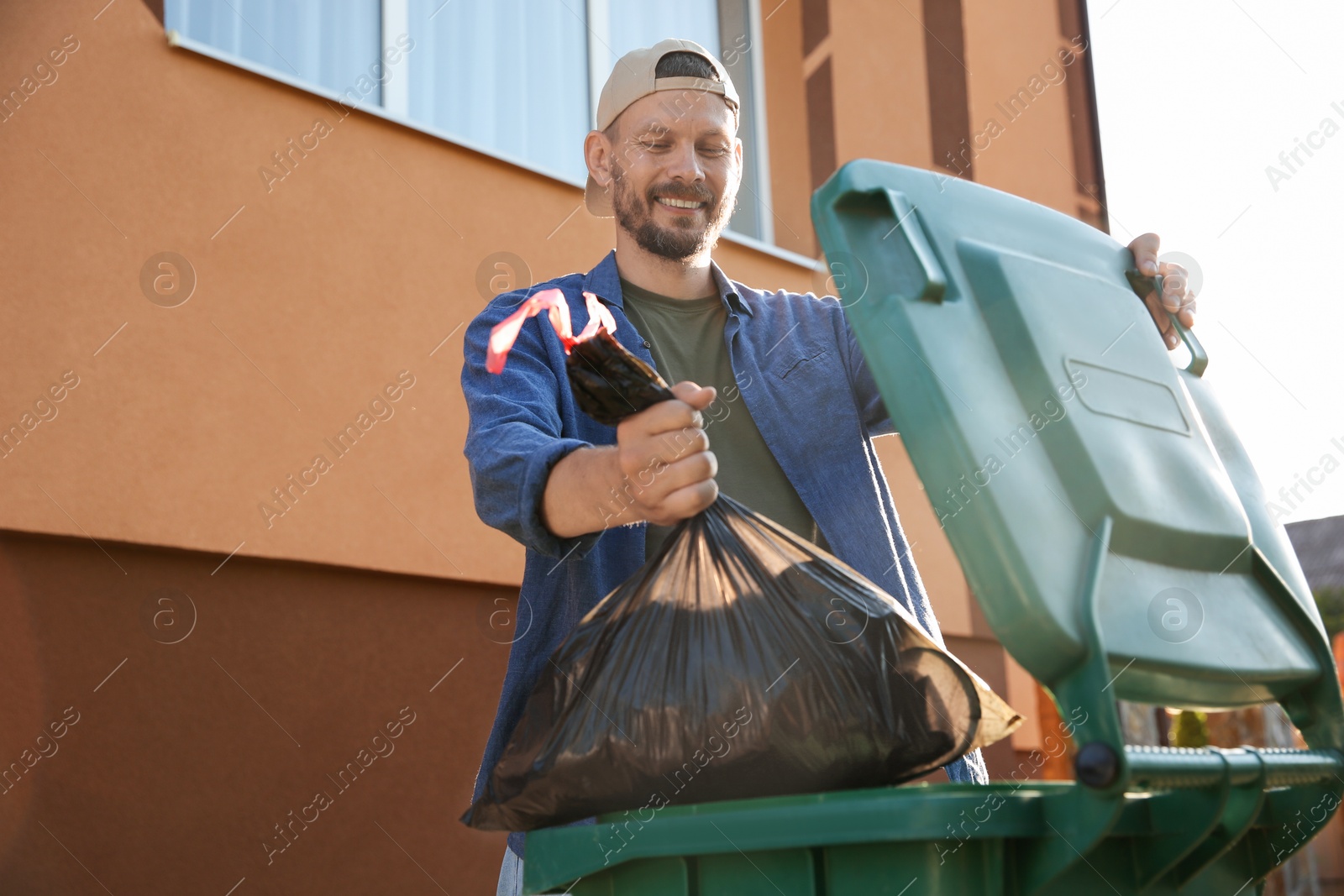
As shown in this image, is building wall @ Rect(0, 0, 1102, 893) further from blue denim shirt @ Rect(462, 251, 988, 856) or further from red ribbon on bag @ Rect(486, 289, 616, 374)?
red ribbon on bag @ Rect(486, 289, 616, 374)

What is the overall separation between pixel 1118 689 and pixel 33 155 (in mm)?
3315

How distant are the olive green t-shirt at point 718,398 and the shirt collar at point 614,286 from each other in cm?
3

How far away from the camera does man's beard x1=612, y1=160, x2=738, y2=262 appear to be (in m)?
1.97

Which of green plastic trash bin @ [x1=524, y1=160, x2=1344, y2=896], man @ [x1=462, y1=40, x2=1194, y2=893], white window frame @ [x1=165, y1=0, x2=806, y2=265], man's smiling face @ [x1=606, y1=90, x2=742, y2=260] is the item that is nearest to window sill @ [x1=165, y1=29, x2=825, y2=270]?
white window frame @ [x1=165, y1=0, x2=806, y2=265]

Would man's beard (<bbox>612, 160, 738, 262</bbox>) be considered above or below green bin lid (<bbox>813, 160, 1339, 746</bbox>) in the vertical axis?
above

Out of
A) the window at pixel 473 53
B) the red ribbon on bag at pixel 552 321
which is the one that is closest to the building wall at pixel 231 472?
the window at pixel 473 53

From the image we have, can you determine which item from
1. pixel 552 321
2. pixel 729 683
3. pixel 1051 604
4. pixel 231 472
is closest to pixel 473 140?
pixel 231 472

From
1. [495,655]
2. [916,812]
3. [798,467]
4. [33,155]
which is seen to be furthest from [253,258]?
[916,812]

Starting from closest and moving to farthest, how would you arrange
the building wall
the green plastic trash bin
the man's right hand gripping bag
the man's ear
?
the green plastic trash bin
the man's right hand gripping bag
the man's ear
the building wall

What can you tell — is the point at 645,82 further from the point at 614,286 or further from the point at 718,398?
the point at 718,398

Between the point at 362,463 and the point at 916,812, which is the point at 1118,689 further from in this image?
the point at 362,463

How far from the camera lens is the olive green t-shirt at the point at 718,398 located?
5.79 feet

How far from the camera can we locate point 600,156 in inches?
85.2

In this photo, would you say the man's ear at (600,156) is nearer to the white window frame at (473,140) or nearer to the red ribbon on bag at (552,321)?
the red ribbon on bag at (552,321)
